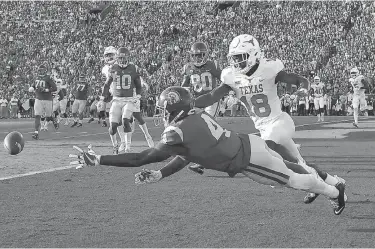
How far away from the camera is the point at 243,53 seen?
659 cm

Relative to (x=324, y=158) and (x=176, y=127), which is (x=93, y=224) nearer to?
(x=176, y=127)

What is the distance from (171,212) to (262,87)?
1903mm

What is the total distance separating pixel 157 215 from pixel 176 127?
99 cm

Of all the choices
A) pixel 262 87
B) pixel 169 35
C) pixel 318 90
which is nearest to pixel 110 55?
pixel 262 87

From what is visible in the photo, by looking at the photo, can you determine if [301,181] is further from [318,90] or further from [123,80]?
[318,90]

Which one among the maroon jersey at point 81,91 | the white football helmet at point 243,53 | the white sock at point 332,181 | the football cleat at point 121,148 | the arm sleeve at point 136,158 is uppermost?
the white football helmet at point 243,53

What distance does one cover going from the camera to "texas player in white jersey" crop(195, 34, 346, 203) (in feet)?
21.9

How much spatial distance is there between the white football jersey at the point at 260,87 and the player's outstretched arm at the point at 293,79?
5 centimetres

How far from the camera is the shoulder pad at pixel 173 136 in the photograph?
496 centimetres

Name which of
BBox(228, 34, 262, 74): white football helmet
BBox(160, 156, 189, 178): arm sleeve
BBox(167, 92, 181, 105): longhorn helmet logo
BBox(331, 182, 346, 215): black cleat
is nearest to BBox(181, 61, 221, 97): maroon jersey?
BBox(228, 34, 262, 74): white football helmet

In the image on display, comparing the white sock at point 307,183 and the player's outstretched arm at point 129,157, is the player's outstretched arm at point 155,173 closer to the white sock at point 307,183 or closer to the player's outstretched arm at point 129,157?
the player's outstretched arm at point 129,157

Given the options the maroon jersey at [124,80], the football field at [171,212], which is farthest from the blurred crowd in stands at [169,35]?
the football field at [171,212]

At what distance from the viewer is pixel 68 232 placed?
4898 mm

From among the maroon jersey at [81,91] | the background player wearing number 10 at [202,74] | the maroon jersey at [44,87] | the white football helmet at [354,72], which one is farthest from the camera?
the maroon jersey at [81,91]
